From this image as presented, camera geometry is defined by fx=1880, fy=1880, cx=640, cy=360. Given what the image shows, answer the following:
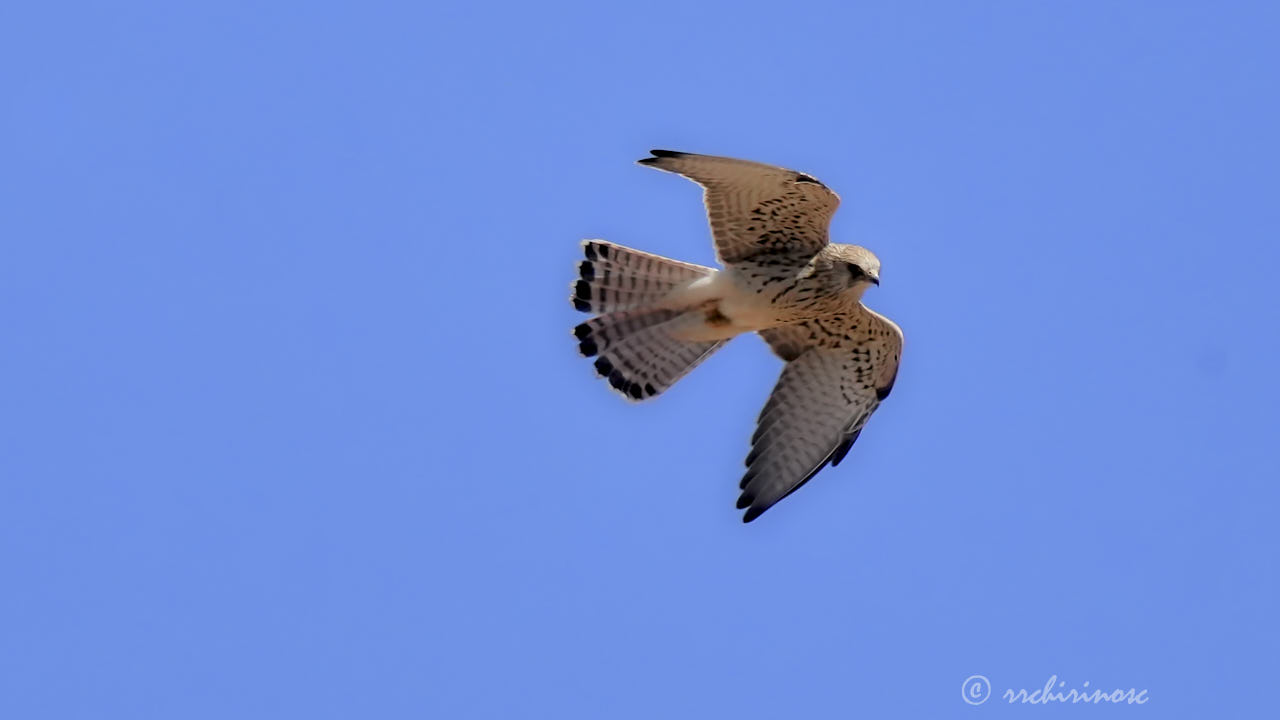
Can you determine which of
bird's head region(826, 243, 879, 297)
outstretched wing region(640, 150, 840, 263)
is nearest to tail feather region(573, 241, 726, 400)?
outstretched wing region(640, 150, 840, 263)

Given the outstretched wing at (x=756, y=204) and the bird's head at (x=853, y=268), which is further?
the bird's head at (x=853, y=268)

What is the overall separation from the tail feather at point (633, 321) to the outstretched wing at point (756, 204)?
1.31 ft

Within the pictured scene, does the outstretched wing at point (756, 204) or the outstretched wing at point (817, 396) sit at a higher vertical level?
the outstretched wing at point (756, 204)

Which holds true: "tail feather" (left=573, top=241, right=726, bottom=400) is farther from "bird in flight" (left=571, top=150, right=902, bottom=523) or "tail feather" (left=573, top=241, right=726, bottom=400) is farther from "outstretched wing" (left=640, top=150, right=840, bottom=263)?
"outstretched wing" (left=640, top=150, right=840, bottom=263)

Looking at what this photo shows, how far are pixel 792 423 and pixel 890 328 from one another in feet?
3.09

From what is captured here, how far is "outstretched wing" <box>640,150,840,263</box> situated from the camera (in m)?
11.6

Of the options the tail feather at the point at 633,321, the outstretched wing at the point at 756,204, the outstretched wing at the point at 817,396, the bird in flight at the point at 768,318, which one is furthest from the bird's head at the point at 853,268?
the tail feather at the point at 633,321

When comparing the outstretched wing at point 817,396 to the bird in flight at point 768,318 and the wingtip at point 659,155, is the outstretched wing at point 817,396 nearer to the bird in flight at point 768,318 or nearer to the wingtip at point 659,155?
the bird in flight at point 768,318

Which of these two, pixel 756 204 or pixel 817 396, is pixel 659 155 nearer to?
pixel 756 204

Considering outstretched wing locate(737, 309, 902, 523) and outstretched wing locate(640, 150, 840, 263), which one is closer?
outstretched wing locate(640, 150, 840, 263)

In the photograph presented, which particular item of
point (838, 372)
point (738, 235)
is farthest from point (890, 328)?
point (738, 235)

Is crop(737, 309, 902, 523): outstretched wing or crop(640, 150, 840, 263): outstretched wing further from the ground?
crop(640, 150, 840, 263): outstretched wing

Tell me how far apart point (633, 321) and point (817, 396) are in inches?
57.2

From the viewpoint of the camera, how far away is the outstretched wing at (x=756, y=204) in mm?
11562
